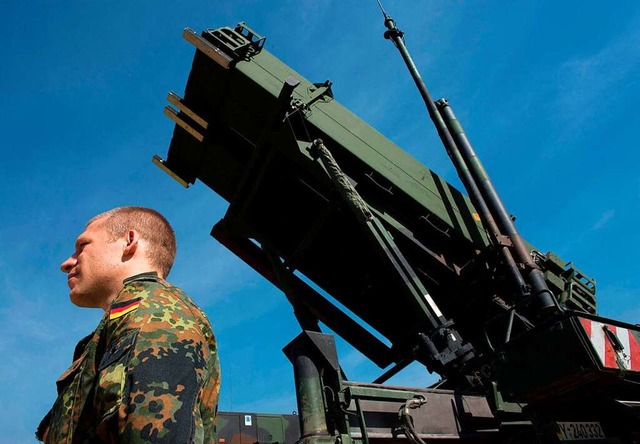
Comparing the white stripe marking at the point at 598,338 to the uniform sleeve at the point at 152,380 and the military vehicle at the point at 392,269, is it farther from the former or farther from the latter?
the uniform sleeve at the point at 152,380

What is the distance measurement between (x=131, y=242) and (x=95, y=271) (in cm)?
11

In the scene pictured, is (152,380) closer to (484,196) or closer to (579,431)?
(579,431)

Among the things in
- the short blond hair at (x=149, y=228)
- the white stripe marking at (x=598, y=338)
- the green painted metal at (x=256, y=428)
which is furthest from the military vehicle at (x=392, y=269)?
the green painted metal at (x=256, y=428)

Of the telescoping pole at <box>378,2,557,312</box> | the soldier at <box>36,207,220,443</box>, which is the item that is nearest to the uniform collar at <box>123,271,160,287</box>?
the soldier at <box>36,207,220,443</box>

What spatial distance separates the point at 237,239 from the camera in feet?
18.8

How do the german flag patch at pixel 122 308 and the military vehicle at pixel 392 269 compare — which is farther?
the military vehicle at pixel 392 269

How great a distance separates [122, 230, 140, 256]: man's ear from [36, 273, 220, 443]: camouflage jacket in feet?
0.50

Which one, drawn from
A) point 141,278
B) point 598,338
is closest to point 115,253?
point 141,278

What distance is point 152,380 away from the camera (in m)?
0.89

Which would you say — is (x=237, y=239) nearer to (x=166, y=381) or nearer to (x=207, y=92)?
(x=207, y=92)

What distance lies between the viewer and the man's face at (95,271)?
4.26 ft

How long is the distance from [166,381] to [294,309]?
415 centimetres

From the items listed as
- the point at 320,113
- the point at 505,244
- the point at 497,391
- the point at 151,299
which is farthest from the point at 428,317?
the point at 151,299

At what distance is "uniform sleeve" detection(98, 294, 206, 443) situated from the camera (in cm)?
85
